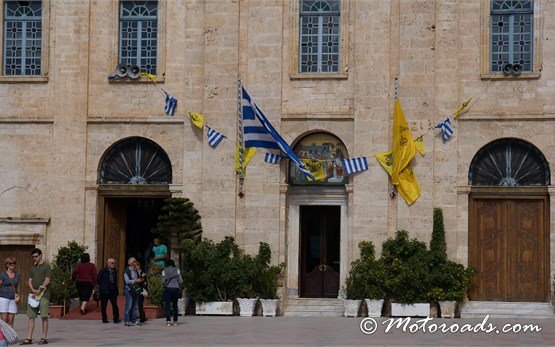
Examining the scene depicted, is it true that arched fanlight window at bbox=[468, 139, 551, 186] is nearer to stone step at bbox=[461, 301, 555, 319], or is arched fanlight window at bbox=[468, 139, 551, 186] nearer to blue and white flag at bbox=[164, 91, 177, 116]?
stone step at bbox=[461, 301, 555, 319]

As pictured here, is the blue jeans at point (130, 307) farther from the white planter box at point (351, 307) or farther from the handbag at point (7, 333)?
the handbag at point (7, 333)

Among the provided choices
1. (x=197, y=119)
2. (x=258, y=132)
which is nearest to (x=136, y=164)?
(x=197, y=119)

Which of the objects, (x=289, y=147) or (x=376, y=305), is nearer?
(x=376, y=305)

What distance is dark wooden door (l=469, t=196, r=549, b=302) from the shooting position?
114ft

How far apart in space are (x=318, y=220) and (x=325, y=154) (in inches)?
74.3

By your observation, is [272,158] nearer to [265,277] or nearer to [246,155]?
[246,155]

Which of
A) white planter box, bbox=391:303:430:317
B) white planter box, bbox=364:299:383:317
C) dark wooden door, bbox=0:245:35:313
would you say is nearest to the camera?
white planter box, bbox=391:303:430:317

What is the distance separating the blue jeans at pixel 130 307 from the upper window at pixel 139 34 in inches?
302

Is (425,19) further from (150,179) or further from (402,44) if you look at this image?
(150,179)

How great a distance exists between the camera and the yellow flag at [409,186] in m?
34.7

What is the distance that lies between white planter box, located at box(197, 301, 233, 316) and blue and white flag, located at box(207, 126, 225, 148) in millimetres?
4184

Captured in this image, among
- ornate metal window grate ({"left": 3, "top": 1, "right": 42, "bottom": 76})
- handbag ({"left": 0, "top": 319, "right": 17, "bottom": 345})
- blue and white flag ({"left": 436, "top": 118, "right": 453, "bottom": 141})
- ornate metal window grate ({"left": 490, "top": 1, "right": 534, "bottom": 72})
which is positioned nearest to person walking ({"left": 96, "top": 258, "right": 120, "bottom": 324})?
ornate metal window grate ({"left": 3, "top": 1, "right": 42, "bottom": 76})

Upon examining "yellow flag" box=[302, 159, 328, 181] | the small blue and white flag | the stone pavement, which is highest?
the small blue and white flag

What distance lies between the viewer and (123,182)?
3672cm
